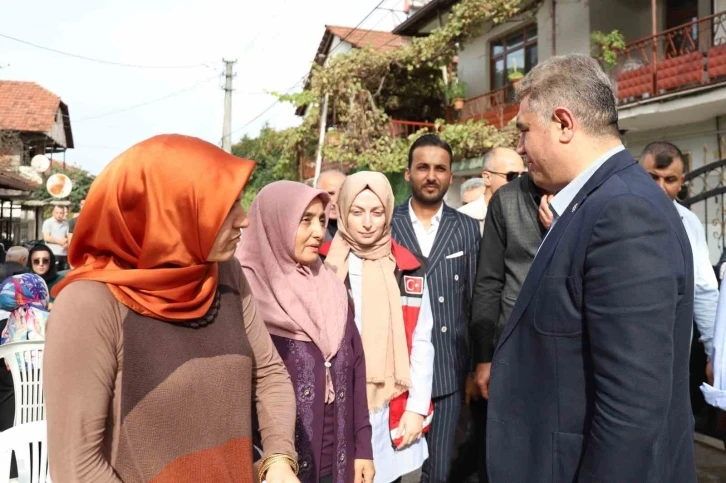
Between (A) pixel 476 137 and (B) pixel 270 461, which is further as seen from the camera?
(A) pixel 476 137

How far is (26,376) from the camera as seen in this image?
3730 millimetres

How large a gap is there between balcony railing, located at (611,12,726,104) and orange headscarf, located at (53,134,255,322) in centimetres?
954

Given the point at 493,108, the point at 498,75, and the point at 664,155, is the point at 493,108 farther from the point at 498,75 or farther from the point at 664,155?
the point at 664,155

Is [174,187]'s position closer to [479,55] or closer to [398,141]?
[398,141]

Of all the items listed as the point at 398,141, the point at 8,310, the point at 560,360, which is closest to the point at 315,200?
the point at 560,360

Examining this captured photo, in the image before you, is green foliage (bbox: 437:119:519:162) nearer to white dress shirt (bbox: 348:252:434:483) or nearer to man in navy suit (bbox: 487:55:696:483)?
white dress shirt (bbox: 348:252:434:483)

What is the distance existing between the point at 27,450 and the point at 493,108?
44.7ft

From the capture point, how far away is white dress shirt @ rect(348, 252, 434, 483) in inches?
114

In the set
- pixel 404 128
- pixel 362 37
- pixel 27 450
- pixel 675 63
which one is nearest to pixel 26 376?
pixel 27 450

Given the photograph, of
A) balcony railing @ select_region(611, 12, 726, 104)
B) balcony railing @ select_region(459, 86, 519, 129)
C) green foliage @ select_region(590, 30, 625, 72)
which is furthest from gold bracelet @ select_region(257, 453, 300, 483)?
balcony railing @ select_region(459, 86, 519, 129)

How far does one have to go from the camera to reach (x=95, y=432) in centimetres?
148

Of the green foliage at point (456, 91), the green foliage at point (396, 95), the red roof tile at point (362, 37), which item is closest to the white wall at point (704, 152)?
the green foliage at point (396, 95)

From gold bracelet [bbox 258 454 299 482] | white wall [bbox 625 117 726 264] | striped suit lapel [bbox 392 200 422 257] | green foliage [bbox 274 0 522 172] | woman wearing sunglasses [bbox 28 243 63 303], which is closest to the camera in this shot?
gold bracelet [bbox 258 454 299 482]

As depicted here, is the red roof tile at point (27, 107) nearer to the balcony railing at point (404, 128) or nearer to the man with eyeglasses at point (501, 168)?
the balcony railing at point (404, 128)
